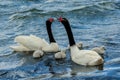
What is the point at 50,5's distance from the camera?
23.6 m

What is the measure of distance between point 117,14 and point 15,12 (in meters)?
4.72

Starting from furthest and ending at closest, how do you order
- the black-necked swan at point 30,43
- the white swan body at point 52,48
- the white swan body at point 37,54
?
the black-necked swan at point 30,43 → the white swan body at point 52,48 → the white swan body at point 37,54

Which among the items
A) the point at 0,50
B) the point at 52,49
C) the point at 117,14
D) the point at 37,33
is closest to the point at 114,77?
the point at 52,49

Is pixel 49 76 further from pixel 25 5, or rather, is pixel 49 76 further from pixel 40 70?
pixel 25 5

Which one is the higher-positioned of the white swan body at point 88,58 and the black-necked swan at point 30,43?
the white swan body at point 88,58

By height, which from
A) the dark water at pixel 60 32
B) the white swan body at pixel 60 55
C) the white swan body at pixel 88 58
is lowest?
the dark water at pixel 60 32

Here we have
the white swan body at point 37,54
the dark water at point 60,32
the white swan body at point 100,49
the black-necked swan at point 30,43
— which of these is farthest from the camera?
the black-necked swan at point 30,43

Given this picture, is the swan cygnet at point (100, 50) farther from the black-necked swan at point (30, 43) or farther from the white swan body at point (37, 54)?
the black-necked swan at point (30, 43)

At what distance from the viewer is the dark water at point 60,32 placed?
1271 centimetres

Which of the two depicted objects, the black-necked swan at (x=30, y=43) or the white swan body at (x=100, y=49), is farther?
the black-necked swan at (x=30, y=43)

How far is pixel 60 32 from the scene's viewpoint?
18.0 metres

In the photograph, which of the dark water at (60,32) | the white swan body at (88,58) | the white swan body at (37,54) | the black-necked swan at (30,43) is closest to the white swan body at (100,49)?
the dark water at (60,32)

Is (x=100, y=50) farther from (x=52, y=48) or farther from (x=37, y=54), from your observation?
(x=37, y=54)

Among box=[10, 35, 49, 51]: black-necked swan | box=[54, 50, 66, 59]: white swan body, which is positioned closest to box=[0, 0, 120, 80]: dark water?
box=[54, 50, 66, 59]: white swan body
